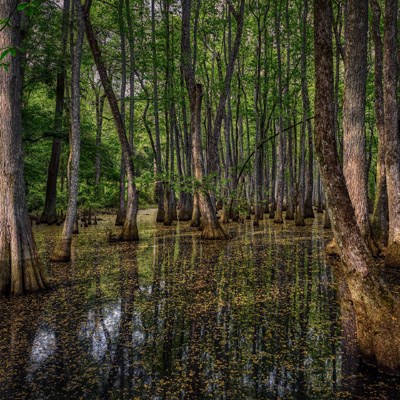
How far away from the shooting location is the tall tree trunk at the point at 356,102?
7911 millimetres

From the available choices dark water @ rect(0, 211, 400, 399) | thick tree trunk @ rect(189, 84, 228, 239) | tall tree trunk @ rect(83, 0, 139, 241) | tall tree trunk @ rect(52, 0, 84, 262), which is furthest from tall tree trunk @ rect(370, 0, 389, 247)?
tall tree trunk @ rect(52, 0, 84, 262)

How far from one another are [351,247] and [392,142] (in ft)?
18.7

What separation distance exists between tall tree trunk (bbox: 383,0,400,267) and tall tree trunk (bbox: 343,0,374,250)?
0.56m

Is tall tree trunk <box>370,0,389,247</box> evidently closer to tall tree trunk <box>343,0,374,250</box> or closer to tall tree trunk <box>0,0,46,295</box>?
tall tree trunk <box>343,0,374,250</box>

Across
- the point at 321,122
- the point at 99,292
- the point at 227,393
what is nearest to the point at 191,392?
the point at 227,393

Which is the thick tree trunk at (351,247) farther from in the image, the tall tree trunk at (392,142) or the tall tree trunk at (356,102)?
the tall tree trunk at (392,142)

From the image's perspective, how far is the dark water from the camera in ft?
10.9

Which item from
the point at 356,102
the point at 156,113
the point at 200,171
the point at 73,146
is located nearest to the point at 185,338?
the point at 356,102

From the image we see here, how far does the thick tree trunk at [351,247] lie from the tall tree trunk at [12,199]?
548cm

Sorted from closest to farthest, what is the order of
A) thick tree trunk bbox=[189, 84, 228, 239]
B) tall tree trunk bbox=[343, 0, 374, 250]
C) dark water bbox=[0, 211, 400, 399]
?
dark water bbox=[0, 211, 400, 399] < tall tree trunk bbox=[343, 0, 374, 250] < thick tree trunk bbox=[189, 84, 228, 239]

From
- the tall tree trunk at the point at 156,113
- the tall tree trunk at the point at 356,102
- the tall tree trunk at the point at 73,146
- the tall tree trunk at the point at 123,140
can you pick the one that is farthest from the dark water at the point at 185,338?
the tall tree trunk at the point at 156,113

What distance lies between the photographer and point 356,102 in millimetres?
8203

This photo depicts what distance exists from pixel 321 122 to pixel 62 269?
24.8 ft

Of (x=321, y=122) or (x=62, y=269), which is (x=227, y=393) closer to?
(x=321, y=122)
